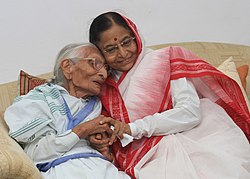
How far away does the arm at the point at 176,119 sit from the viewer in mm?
1926

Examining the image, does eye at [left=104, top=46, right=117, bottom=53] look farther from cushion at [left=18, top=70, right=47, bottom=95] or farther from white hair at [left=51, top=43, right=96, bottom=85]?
cushion at [left=18, top=70, right=47, bottom=95]

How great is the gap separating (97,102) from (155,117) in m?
0.29

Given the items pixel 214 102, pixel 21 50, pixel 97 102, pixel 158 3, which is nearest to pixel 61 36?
pixel 21 50

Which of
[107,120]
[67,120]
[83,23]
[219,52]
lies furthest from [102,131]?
[83,23]

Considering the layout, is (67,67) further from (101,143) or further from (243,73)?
(243,73)

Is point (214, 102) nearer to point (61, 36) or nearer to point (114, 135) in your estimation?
point (114, 135)

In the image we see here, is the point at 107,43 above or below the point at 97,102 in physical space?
above

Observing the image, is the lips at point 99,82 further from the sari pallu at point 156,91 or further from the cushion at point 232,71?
the cushion at point 232,71

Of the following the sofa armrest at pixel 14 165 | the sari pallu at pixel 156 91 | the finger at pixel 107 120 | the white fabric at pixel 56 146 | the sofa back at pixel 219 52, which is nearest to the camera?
the sofa armrest at pixel 14 165

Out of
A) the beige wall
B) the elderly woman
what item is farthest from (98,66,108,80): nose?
the beige wall

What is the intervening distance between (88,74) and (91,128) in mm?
265

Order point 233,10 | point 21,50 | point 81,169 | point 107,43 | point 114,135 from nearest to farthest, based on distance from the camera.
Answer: point 81,169 → point 114,135 → point 107,43 → point 21,50 → point 233,10

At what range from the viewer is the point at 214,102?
2.12m

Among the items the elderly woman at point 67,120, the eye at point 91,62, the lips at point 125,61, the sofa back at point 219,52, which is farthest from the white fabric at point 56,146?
the sofa back at point 219,52
